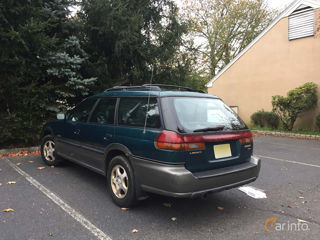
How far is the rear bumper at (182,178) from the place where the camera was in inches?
104

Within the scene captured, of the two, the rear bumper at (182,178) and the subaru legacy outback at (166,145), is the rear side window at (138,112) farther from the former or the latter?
the rear bumper at (182,178)

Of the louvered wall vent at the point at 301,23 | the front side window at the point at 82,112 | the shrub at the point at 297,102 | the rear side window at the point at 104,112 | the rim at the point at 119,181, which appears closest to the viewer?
the rim at the point at 119,181

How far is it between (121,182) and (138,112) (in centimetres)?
101

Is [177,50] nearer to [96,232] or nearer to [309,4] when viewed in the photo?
[309,4]

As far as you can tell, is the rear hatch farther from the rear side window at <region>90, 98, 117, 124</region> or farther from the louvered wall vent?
the louvered wall vent

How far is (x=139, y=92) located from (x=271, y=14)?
2759cm

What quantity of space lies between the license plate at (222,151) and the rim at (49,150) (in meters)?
3.94

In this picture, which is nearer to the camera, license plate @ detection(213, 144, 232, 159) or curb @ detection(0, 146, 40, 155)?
license plate @ detection(213, 144, 232, 159)

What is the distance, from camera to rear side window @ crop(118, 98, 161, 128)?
3.03m

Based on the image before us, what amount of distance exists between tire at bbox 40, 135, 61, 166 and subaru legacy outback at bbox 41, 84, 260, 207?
1.69 m

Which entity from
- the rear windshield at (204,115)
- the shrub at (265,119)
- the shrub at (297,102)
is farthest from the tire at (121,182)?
the shrub at (265,119)

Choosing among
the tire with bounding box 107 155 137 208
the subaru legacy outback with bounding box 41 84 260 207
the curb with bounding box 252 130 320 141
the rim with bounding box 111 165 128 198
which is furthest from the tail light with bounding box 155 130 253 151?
the curb with bounding box 252 130 320 141

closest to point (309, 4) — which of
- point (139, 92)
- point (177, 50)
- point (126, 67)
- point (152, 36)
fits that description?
point (177, 50)

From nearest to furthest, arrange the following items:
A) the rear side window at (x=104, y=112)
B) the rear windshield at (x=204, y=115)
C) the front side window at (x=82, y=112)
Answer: the rear windshield at (x=204, y=115)
the rear side window at (x=104, y=112)
the front side window at (x=82, y=112)
